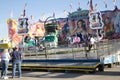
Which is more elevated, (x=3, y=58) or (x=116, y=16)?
(x=116, y=16)

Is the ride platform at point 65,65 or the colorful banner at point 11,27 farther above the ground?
the colorful banner at point 11,27

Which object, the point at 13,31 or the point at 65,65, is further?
the point at 13,31

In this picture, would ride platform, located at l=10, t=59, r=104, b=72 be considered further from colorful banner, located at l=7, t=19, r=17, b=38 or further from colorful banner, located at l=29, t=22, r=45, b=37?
colorful banner, located at l=29, t=22, r=45, b=37

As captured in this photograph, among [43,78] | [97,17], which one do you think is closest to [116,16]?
[97,17]

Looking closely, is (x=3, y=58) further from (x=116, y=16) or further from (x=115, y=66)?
(x=116, y=16)

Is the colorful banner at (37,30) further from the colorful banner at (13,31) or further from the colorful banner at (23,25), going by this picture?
the colorful banner at (23,25)

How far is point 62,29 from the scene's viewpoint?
73000 mm

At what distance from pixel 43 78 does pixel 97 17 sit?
22.1m

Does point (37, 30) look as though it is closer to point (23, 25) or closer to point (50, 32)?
point (50, 32)

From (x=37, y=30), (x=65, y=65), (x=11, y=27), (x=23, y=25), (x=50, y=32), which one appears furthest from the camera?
(x=37, y=30)

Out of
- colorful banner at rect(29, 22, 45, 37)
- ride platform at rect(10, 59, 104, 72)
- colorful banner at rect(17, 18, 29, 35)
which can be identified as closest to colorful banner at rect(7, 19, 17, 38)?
colorful banner at rect(29, 22, 45, 37)

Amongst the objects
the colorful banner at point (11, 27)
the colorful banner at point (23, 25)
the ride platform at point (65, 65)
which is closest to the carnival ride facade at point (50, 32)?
the colorful banner at point (23, 25)

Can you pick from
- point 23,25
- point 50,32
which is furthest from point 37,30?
point 23,25

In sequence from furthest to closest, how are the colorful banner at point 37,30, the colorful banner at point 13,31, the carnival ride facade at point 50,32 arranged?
the colorful banner at point 37,30 < the colorful banner at point 13,31 < the carnival ride facade at point 50,32
